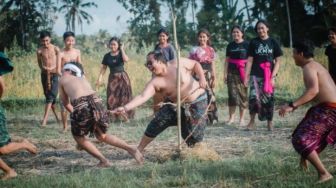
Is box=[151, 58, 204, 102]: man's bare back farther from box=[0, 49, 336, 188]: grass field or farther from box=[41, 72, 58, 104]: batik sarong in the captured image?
box=[41, 72, 58, 104]: batik sarong

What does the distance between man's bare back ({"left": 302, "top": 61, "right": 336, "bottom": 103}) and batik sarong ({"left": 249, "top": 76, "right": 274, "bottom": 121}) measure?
298 cm

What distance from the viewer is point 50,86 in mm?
7805

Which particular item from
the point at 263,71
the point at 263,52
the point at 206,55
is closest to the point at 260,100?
the point at 263,71

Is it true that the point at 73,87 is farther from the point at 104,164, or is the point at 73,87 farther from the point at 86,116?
the point at 104,164

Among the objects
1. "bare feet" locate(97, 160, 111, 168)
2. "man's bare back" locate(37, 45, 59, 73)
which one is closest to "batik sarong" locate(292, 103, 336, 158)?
"bare feet" locate(97, 160, 111, 168)

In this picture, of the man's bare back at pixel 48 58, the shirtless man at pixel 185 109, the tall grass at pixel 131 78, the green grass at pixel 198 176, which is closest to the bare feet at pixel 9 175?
the green grass at pixel 198 176

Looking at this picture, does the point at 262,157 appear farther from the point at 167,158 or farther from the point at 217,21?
the point at 217,21

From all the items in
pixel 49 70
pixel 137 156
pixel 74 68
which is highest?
pixel 74 68

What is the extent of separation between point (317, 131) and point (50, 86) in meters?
5.55

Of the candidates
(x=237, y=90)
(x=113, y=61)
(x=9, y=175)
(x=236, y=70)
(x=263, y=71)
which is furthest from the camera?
(x=113, y=61)

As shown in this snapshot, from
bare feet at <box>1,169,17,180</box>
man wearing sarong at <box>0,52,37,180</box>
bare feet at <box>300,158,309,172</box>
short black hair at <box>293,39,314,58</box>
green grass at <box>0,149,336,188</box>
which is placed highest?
short black hair at <box>293,39,314,58</box>

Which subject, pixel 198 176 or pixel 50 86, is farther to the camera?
pixel 50 86

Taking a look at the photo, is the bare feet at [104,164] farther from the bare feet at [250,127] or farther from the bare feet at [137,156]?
the bare feet at [250,127]

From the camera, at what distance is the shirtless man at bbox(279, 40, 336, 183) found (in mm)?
3553
